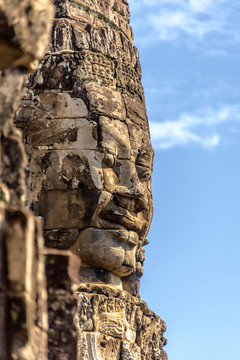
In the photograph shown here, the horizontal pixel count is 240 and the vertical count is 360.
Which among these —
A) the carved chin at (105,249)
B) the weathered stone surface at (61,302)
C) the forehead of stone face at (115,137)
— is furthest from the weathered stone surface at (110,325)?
the weathered stone surface at (61,302)

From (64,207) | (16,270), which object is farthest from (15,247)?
(64,207)

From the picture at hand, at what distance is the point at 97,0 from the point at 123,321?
5096 millimetres

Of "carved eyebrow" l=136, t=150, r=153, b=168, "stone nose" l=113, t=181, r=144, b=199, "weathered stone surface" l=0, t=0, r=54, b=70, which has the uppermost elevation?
"carved eyebrow" l=136, t=150, r=153, b=168

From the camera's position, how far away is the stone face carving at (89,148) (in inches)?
559

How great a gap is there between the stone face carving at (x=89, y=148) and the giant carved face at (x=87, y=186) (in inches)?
0.6

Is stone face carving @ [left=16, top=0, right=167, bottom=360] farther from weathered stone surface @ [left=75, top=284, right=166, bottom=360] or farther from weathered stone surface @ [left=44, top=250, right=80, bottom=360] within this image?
weathered stone surface @ [left=44, top=250, right=80, bottom=360]

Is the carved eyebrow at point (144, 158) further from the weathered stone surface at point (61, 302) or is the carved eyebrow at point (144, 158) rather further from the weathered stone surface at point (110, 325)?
the weathered stone surface at point (61, 302)

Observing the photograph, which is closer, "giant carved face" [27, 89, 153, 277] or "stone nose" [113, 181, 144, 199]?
"giant carved face" [27, 89, 153, 277]

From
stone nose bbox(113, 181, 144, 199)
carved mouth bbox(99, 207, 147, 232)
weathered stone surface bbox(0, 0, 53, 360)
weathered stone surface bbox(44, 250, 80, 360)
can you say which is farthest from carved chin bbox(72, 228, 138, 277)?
weathered stone surface bbox(0, 0, 53, 360)

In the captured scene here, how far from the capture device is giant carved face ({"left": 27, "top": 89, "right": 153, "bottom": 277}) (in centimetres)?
1416

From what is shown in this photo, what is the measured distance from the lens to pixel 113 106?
48.9 ft

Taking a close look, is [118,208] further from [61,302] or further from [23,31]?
[23,31]

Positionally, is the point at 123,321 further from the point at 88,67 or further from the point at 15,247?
the point at 15,247

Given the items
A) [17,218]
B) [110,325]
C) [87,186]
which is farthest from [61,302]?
[87,186]
